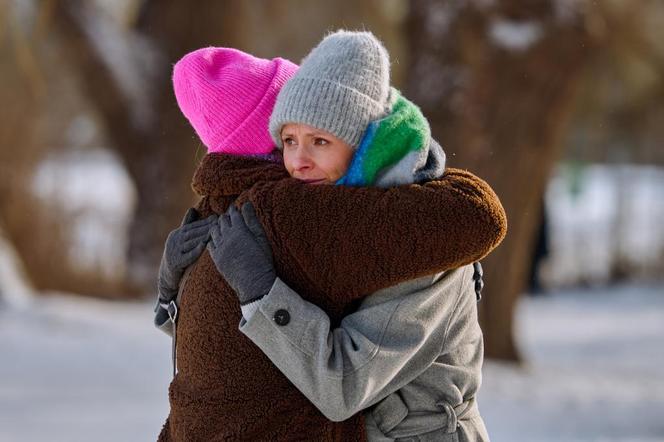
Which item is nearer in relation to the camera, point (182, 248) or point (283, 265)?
point (283, 265)

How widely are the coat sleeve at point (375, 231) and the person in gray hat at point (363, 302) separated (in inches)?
1.9

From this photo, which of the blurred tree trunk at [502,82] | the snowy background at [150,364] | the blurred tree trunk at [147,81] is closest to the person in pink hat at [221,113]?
the snowy background at [150,364]

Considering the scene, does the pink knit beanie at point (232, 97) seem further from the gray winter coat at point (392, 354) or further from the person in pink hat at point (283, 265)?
the gray winter coat at point (392, 354)

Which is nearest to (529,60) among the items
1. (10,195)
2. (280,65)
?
(280,65)

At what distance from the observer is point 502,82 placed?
7.83 metres

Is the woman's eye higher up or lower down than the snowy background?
higher up

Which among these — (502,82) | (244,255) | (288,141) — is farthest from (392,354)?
(502,82)

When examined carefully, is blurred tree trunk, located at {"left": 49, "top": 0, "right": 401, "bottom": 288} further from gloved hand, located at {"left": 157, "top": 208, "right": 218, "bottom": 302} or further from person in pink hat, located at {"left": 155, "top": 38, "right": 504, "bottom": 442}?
person in pink hat, located at {"left": 155, "top": 38, "right": 504, "bottom": 442}

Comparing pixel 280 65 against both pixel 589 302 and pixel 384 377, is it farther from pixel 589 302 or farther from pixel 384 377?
pixel 589 302

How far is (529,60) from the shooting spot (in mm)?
7762

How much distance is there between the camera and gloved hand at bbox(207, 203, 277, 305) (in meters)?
1.91

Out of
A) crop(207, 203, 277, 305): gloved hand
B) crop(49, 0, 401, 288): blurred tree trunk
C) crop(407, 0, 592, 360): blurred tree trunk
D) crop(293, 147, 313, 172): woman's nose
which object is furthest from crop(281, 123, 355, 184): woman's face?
crop(49, 0, 401, 288): blurred tree trunk

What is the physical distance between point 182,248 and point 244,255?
0.20m

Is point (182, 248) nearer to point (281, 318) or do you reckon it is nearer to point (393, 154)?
point (281, 318)
